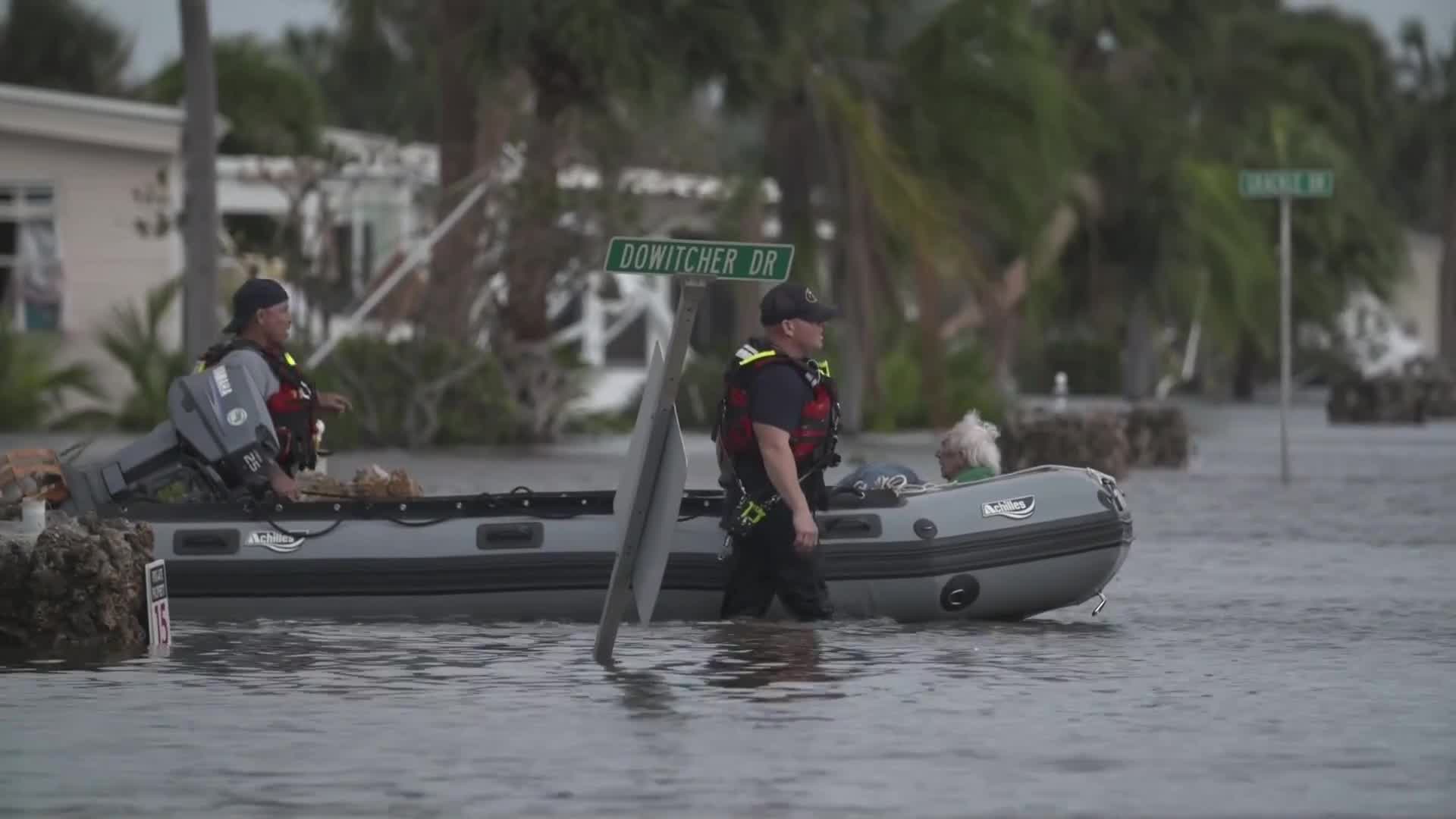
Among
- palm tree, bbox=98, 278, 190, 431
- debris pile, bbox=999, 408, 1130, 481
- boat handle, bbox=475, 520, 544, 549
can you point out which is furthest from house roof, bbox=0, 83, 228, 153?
boat handle, bbox=475, 520, 544, 549

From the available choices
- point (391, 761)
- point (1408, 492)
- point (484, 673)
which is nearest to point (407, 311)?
point (1408, 492)

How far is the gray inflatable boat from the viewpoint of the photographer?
1594 centimetres

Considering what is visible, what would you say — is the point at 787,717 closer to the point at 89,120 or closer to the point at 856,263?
the point at 856,263

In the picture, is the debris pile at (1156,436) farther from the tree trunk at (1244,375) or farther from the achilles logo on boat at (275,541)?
the tree trunk at (1244,375)

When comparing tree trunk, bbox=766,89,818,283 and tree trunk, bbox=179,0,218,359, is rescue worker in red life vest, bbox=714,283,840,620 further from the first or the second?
tree trunk, bbox=766,89,818,283

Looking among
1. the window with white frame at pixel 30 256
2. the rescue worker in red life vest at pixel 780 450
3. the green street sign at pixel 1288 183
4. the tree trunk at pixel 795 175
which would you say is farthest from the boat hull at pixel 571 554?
the window with white frame at pixel 30 256

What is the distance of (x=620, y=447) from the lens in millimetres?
37688

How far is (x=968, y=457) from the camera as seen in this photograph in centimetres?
1677

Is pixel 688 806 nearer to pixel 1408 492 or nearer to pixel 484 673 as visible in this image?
pixel 484 673

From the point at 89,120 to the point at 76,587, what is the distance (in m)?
27.2

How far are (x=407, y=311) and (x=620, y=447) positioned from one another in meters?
3.36

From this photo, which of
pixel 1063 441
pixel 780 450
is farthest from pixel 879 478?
pixel 1063 441

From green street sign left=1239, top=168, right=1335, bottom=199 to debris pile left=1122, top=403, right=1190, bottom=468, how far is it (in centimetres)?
501

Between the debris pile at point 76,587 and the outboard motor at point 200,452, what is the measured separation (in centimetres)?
163
